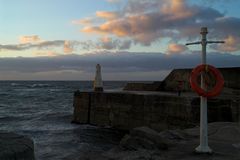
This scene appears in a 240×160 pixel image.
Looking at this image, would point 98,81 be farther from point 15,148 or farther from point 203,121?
point 15,148

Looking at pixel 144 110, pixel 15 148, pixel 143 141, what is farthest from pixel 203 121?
pixel 144 110

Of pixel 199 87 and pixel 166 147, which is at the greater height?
pixel 199 87

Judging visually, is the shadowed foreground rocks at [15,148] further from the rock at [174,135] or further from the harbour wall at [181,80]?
the harbour wall at [181,80]

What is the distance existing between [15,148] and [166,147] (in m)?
4.04

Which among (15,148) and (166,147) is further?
(166,147)

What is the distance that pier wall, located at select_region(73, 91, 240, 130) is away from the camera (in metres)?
12.4

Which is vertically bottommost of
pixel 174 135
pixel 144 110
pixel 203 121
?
pixel 144 110

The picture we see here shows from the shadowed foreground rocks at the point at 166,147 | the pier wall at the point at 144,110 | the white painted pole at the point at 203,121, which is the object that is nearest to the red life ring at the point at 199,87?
the white painted pole at the point at 203,121

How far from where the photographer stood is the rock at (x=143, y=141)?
6.55 metres

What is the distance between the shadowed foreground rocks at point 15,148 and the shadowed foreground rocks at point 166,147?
2.98m

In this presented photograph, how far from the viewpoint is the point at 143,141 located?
21.7ft

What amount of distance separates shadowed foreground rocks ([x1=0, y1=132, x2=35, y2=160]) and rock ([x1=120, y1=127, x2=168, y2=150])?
3500 millimetres

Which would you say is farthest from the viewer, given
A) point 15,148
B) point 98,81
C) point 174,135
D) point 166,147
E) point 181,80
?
point 98,81

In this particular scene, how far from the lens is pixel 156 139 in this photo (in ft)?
21.9
